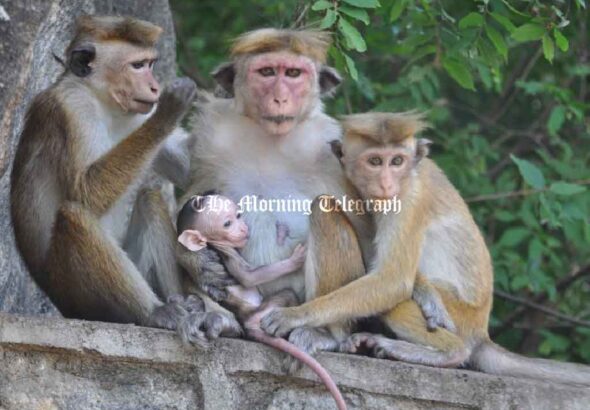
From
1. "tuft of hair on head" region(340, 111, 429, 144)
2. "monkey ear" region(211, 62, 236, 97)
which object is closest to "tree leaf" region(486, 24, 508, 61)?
"tuft of hair on head" region(340, 111, 429, 144)

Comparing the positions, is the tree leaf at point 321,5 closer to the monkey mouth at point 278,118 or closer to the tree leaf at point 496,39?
the monkey mouth at point 278,118

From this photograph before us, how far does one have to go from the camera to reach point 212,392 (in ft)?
19.0

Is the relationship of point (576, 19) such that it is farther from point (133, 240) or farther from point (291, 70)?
point (133, 240)

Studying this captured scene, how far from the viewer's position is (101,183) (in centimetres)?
631

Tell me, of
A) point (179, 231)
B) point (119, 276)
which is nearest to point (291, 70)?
point (179, 231)

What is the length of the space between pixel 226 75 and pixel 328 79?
1.83 ft

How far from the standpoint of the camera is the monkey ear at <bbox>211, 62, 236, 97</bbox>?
6900mm

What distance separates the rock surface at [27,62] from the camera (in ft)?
20.6

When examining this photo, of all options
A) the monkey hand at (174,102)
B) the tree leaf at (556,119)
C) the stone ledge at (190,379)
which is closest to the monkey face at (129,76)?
the monkey hand at (174,102)

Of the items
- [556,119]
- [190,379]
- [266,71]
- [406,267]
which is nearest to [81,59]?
[266,71]

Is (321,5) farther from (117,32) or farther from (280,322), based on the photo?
(280,322)

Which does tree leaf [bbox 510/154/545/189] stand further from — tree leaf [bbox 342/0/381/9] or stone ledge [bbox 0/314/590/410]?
stone ledge [bbox 0/314/590/410]

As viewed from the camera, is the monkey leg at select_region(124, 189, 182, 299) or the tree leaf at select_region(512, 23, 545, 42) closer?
the monkey leg at select_region(124, 189, 182, 299)

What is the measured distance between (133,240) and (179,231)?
1.02 ft
